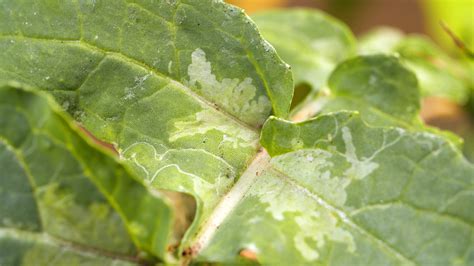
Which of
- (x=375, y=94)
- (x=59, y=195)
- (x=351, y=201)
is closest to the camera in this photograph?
(x=59, y=195)

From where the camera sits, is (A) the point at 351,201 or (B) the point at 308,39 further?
(B) the point at 308,39

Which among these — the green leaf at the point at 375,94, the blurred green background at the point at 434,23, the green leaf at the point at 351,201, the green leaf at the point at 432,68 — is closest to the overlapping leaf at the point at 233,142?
the green leaf at the point at 351,201

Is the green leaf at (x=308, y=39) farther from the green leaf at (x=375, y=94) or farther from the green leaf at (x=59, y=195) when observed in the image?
the green leaf at (x=59, y=195)

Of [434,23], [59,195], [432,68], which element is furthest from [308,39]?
[434,23]

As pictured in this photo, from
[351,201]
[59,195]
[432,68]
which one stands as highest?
[432,68]

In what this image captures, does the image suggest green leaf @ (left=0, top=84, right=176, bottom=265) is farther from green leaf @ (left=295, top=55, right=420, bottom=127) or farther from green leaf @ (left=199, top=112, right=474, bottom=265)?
green leaf @ (left=295, top=55, right=420, bottom=127)

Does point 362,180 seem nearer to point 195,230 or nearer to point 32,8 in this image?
point 195,230

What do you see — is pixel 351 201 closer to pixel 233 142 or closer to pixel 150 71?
pixel 233 142

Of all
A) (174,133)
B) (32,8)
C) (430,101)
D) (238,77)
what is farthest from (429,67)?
(32,8)
